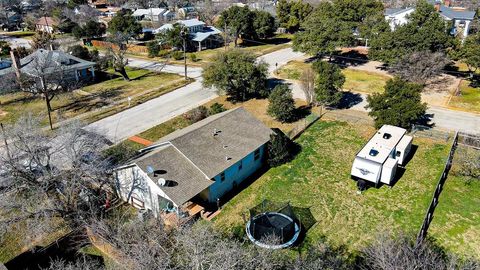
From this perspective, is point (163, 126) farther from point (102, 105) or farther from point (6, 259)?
point (6, 259)

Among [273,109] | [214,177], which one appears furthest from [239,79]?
[214,177]

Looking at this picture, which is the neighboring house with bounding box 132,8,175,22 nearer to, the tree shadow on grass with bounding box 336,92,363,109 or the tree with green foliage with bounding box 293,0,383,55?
the tree with green foliage with bounding box 293,0,383,55

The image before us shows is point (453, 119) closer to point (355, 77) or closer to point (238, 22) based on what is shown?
point (355, 77)

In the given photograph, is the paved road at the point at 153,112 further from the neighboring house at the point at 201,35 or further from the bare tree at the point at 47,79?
the neighboring house at the point at 201,35

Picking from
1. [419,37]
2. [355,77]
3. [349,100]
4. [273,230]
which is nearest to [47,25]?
[355,77]

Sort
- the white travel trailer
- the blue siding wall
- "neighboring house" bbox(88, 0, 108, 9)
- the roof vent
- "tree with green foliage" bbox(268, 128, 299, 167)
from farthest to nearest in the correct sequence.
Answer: "neighboring house" bbox(88, 0, 108, 9) → "tree with green foliage" bbox(268, 128, 299, 167) → the white travel trailer → the blue siding wall → the roof vent

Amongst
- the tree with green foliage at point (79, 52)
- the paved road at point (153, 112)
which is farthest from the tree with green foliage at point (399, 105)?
the tree with green foliage at point (79, 52)

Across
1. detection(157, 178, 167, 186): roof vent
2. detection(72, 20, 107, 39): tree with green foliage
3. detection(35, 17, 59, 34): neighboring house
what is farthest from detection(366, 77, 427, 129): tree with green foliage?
detection(35, 17, 59, 34): neighboring house
